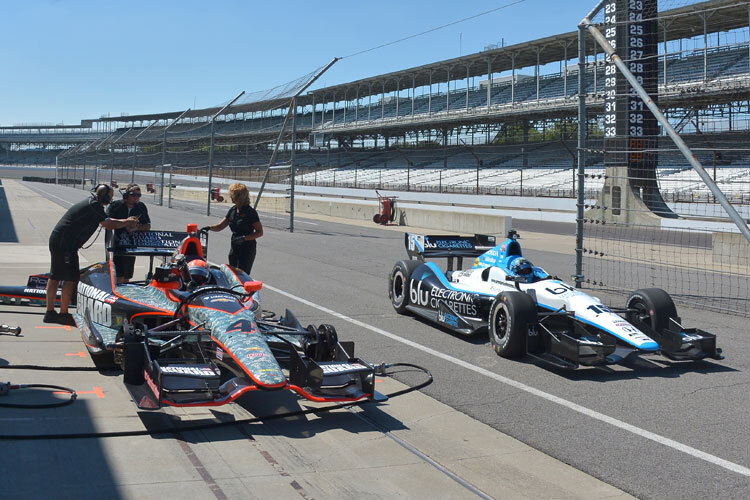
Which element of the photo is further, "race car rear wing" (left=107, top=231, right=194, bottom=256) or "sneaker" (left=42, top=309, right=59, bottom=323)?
"race car rear wing" (left=107, top=231, right=194, bottom=256)

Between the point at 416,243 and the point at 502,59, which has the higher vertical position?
the point at 502,59

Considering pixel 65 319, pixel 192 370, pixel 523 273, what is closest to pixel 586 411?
pixel 523 273

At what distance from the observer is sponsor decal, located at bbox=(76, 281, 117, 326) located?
749 cm

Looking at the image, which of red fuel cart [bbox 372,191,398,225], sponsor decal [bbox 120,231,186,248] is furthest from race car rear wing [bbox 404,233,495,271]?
red fuel cart [bbox 372,191,398,225]

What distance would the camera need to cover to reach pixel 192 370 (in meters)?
5.72

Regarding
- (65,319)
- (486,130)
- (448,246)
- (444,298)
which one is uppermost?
(486,130)

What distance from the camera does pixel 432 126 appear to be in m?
62.9

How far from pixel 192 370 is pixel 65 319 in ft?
13.5

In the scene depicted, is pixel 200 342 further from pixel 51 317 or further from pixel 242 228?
pixel 242 228

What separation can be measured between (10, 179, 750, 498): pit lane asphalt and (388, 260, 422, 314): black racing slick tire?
6.6 inches

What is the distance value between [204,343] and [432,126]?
57763 millimetres

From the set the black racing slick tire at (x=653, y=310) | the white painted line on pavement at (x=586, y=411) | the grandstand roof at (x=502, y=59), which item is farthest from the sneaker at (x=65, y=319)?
the grandstand roof at (x=502, y=59)

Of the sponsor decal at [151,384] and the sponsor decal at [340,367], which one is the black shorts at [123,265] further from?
the sponsor decal at [340,367]

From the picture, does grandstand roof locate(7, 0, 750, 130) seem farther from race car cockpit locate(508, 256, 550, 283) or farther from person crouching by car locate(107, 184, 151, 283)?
race car cockpit locate(508, 256, 550, 283)
